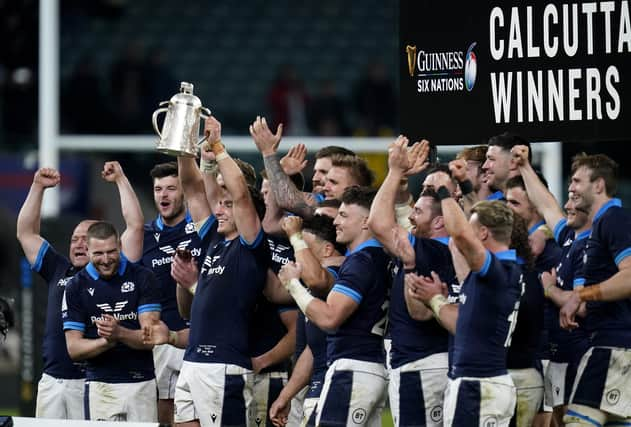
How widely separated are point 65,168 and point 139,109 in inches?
102

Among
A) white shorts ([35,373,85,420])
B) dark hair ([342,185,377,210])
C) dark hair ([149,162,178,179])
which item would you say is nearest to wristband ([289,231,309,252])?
dark hair ([342,185,377,210])

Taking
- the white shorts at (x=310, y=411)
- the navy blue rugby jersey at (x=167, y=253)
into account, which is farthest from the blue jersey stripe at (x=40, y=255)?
the white shorts at (x=310, y=411)

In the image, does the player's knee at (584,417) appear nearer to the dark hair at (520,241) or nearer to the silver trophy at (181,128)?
the dark hair at (520,241)

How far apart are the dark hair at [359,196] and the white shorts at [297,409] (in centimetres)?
163

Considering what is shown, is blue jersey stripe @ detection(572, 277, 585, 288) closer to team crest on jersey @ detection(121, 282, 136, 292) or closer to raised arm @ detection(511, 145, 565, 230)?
raised arm @ detection(511, 145, 565, 230)

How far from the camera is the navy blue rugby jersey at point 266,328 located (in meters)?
8.36

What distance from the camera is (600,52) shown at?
7.63 metres

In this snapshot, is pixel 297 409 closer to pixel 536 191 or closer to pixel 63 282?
pixel 63 282

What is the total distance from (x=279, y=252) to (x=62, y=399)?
1.92 metres

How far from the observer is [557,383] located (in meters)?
8.50

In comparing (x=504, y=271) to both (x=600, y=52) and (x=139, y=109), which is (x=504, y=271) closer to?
(x=600, y=52)

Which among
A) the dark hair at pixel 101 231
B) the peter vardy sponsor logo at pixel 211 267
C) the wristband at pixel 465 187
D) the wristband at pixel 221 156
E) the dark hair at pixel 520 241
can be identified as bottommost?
the peter vardy sponsor logo at pixel 211 267

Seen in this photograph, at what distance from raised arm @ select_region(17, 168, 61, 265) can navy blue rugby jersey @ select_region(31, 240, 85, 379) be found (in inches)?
2.4

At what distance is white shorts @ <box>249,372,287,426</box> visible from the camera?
27.6 ft
